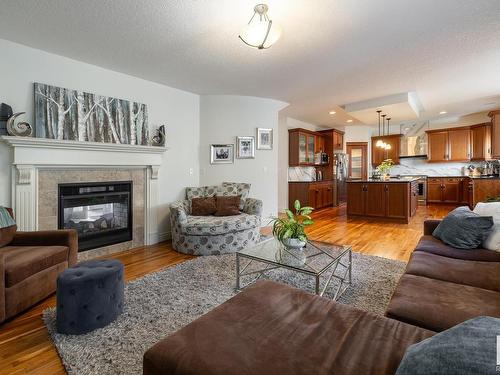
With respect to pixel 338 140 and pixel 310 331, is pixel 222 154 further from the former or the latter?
pixel 338 140

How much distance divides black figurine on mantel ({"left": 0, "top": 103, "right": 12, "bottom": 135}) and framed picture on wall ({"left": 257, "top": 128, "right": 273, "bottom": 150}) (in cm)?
366

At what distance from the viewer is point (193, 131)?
15.7 feet

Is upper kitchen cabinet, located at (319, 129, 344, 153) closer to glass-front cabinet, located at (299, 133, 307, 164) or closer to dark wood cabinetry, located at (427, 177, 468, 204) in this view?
glass-front cabinet, located at (299, 133, 307, 164)

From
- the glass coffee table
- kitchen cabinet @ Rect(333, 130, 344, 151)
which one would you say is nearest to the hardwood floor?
the glass coffee table

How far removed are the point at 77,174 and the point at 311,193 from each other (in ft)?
17.5

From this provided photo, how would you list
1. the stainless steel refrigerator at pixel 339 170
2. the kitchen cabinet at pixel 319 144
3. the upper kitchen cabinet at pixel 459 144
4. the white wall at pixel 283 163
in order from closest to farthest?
1. the white wall at pixel 283 163
2. the upper kitchen cabinet at pixel 459 144
3. the kitchen cabinet at pixel 319 144
4. the stainless steel refrigerator at pixel 339 170

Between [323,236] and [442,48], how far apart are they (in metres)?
3.06

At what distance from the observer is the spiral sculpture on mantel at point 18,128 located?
2.74 m

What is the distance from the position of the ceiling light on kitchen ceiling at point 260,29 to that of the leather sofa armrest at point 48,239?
260 centimetres

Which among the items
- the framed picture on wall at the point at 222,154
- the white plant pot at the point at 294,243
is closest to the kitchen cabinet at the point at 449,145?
the framed picture on wall at the point at 222,154

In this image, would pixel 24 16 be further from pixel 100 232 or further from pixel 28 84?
pixel 100 232

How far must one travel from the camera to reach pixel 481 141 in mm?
7082

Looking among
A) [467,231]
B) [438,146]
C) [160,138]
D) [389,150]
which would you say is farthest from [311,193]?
[467,231]

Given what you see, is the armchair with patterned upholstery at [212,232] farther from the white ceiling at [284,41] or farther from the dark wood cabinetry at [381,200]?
the dark wood cabinetry at [381,200]
